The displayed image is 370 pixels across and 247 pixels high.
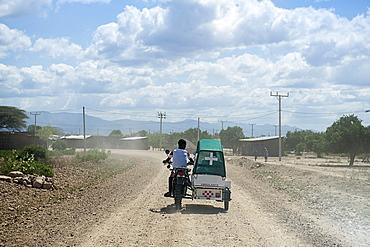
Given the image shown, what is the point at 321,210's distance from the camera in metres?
14.2

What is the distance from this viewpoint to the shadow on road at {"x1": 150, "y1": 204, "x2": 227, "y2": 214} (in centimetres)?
1251

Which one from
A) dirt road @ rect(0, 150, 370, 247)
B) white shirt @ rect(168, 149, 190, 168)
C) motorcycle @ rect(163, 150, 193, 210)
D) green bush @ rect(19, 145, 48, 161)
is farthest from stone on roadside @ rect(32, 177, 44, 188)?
→ green bush @ rect(19, 145, 48, 161)

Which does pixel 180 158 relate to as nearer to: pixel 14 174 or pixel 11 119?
pixel 14 174

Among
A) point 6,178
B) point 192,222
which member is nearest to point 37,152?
point 6,178

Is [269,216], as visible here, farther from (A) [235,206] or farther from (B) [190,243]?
(B) [190,243]

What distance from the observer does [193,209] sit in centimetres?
1325

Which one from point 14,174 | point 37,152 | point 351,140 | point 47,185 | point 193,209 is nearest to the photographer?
point 193,209

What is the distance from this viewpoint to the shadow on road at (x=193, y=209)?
1251 cm

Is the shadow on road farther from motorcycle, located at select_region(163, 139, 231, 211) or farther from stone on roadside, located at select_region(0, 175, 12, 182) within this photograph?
stone on roadside, located at select_region(0, 175, 12, 182)

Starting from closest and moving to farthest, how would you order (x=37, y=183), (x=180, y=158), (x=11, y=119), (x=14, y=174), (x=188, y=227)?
(x=188, y=227) < (x=180, y=158) < (x=37, y=183) < (x=14, y=174) < (x=11, y=119)

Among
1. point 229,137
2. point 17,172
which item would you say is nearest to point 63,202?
point 17,172

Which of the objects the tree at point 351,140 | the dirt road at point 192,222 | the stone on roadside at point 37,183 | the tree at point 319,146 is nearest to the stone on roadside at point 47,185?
the stone on roadside at point 37,183

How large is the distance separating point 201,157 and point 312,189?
1009cm

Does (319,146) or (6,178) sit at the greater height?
(319,146)
